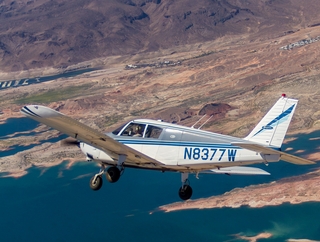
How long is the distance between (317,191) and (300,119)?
40.5 metres

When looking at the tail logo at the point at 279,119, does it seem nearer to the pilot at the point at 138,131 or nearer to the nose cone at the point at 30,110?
the pilot at the point at 138,131

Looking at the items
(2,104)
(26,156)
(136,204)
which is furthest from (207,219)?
(2,104)

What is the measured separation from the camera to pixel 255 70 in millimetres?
153500

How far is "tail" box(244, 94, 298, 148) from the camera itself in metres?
23.2

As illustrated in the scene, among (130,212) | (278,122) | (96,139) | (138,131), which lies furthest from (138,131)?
(130,212)

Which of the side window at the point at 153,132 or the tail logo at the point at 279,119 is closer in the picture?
the tail logo at the point at 279,119

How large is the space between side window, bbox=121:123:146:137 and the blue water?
46.3 meters

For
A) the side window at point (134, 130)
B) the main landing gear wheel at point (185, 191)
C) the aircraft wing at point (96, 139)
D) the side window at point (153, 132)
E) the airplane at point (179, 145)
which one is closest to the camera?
the aircraft wing at point (96, 139)

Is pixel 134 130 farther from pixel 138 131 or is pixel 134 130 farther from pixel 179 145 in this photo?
pixel 179 145

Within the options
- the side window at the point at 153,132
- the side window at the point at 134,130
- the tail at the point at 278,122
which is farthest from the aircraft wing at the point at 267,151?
the side window at the point at 134,130

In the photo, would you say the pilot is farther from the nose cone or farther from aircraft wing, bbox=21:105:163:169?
the nose cone

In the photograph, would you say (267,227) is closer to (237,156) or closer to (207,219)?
(207,219)

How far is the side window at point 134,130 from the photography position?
2570 cm

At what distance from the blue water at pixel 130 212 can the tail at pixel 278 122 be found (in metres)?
48.2
